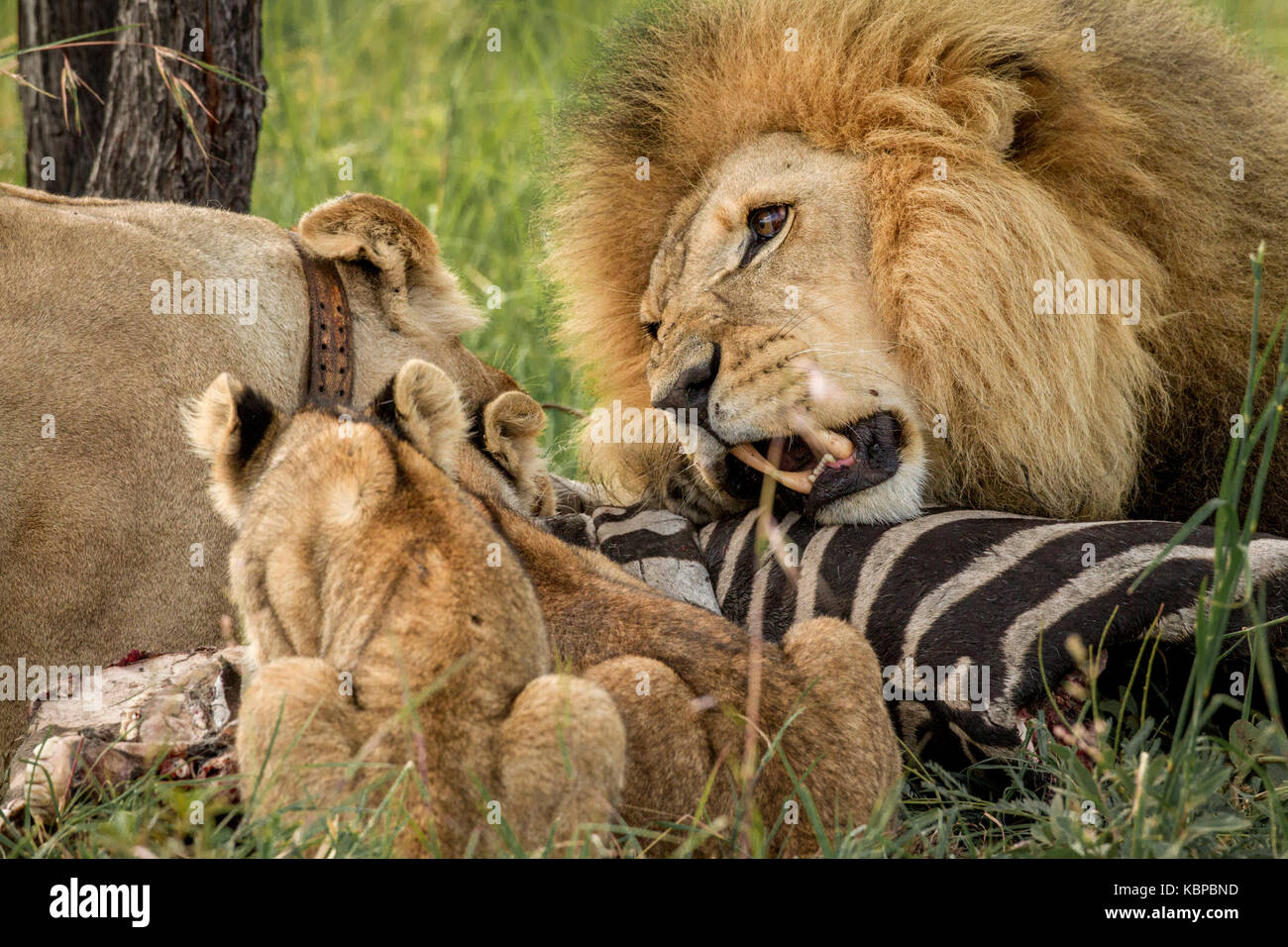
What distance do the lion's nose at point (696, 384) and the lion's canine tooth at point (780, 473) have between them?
0.13m

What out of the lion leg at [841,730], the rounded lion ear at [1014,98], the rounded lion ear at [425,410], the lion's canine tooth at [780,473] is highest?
the rounded lion ear at [1014,98]

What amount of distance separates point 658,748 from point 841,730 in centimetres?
33

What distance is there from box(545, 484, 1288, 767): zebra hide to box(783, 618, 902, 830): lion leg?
22cm

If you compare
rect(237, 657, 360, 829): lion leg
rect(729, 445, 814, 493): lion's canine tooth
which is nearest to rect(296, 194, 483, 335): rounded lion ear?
rect(729, 445, 814, 493): lion's canine tooth

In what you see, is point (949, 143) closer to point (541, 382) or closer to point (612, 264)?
point (612, 264)

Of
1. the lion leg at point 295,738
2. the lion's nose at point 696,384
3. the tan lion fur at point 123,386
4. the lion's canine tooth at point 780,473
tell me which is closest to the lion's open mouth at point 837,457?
the lion's canine tooth at point 780,473

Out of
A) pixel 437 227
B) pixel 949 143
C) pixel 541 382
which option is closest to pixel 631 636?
pixel 949 143

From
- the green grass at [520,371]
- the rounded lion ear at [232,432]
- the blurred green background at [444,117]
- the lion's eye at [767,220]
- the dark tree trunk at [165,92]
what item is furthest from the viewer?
the blurred green background at [444,117]

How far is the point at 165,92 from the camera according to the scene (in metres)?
3.96

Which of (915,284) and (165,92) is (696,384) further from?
(165,92)

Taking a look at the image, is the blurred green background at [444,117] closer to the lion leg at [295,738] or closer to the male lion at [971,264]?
the male lion at [971,264]

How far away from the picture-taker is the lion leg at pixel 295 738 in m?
2.01

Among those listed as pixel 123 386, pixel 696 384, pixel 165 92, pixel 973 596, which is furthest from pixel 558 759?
pixel 165 92

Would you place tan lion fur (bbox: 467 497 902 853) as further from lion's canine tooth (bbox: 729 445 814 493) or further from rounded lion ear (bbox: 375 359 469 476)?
lion's canine tooth (bbox: 729 445 814 493)
